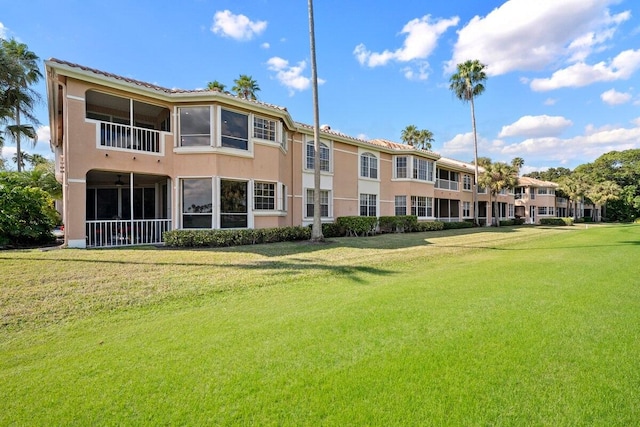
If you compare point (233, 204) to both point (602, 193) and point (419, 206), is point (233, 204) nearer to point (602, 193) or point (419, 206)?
point (419, 206)

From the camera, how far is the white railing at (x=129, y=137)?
13.3 meters

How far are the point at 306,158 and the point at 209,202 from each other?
7648 millimetres

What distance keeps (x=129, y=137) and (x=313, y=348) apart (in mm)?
13576

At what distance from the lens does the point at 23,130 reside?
21.3 m

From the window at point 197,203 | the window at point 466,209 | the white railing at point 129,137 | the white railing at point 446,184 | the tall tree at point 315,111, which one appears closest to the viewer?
the white railing at point 129,137

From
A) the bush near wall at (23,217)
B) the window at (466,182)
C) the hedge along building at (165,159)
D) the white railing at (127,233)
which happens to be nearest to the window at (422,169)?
the window at (466,182)

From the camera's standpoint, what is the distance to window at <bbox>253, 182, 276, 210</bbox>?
16.0 metres

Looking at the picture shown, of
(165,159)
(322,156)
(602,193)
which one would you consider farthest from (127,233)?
(602,193)

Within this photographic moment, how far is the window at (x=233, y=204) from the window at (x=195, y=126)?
204 centimetres

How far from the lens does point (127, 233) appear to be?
1412 centimetres

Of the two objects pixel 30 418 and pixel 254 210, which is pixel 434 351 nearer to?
pixel 30 418

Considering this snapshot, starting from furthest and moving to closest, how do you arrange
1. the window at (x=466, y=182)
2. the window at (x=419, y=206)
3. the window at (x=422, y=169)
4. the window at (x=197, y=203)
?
the window at (x=466, y=182) → the window at (x=419, y=206) → the window at (x=422, y=169) → the window at (x=197, y=203)

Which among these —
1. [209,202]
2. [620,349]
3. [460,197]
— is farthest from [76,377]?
[460,197]

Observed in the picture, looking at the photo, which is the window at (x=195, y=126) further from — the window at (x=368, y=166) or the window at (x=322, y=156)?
the window at (x=368, y=166)
